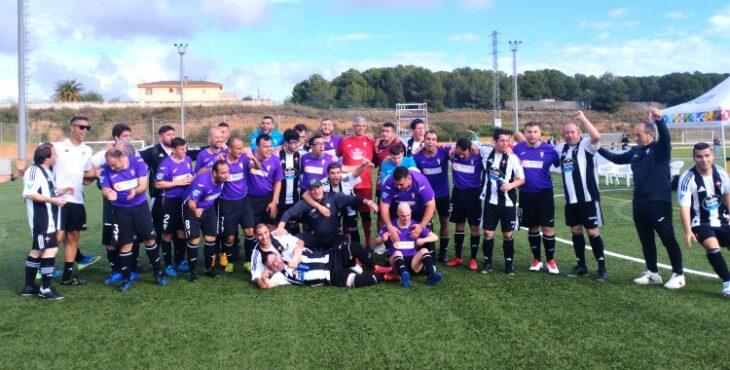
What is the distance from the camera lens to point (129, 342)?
426 cm

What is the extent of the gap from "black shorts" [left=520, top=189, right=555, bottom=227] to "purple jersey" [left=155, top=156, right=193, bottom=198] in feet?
13.5

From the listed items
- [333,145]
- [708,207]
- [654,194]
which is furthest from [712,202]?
[333,145]

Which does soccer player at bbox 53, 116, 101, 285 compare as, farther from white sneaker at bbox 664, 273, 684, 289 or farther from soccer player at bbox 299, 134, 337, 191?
white sneaker at bbox 664, 273, 684, 289

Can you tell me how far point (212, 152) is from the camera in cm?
669

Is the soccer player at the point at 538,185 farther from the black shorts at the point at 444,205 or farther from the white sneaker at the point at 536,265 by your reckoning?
the black shorts at the point at 444,205

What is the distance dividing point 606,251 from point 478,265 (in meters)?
2.03

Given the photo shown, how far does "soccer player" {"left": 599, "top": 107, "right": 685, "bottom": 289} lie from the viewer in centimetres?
542

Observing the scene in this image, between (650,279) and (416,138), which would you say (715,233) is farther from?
(416,138)

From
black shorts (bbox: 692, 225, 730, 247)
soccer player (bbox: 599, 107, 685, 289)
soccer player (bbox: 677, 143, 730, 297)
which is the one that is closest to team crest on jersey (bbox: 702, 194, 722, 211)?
soccer player (bbox: 677, 143, 730, 297)

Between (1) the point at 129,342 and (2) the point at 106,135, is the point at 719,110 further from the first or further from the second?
(2) the point at 106,135

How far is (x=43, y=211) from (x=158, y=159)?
4.71 ft

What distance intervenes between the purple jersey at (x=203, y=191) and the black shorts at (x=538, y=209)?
3.73 m

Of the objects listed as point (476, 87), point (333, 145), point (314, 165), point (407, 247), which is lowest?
point (407, 247)

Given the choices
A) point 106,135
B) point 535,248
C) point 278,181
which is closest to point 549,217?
point 535,248
